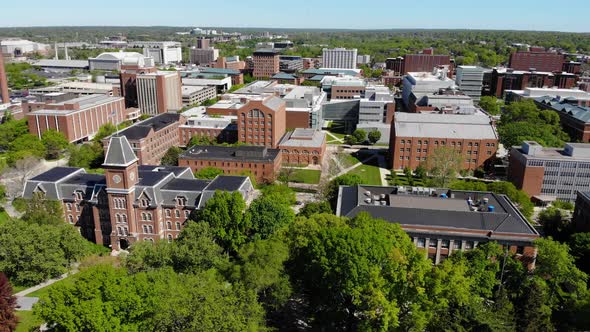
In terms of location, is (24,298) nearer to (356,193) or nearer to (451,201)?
(356,193)

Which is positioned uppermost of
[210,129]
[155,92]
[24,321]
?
[155,92]

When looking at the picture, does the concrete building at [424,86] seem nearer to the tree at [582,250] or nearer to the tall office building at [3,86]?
the tree at [582,250]

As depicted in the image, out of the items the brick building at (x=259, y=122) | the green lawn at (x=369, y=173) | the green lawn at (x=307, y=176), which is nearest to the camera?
the green lawn at (x=307, y=176)

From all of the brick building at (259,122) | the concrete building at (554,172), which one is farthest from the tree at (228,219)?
the concrete building at (554,172)

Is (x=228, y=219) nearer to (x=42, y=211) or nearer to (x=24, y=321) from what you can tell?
(x=24, y=321)

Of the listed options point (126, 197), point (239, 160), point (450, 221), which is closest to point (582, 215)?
point (450, 221)

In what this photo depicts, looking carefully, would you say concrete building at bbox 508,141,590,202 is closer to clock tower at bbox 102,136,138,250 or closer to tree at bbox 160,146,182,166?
clock tower at bbox 102,136,138,250
